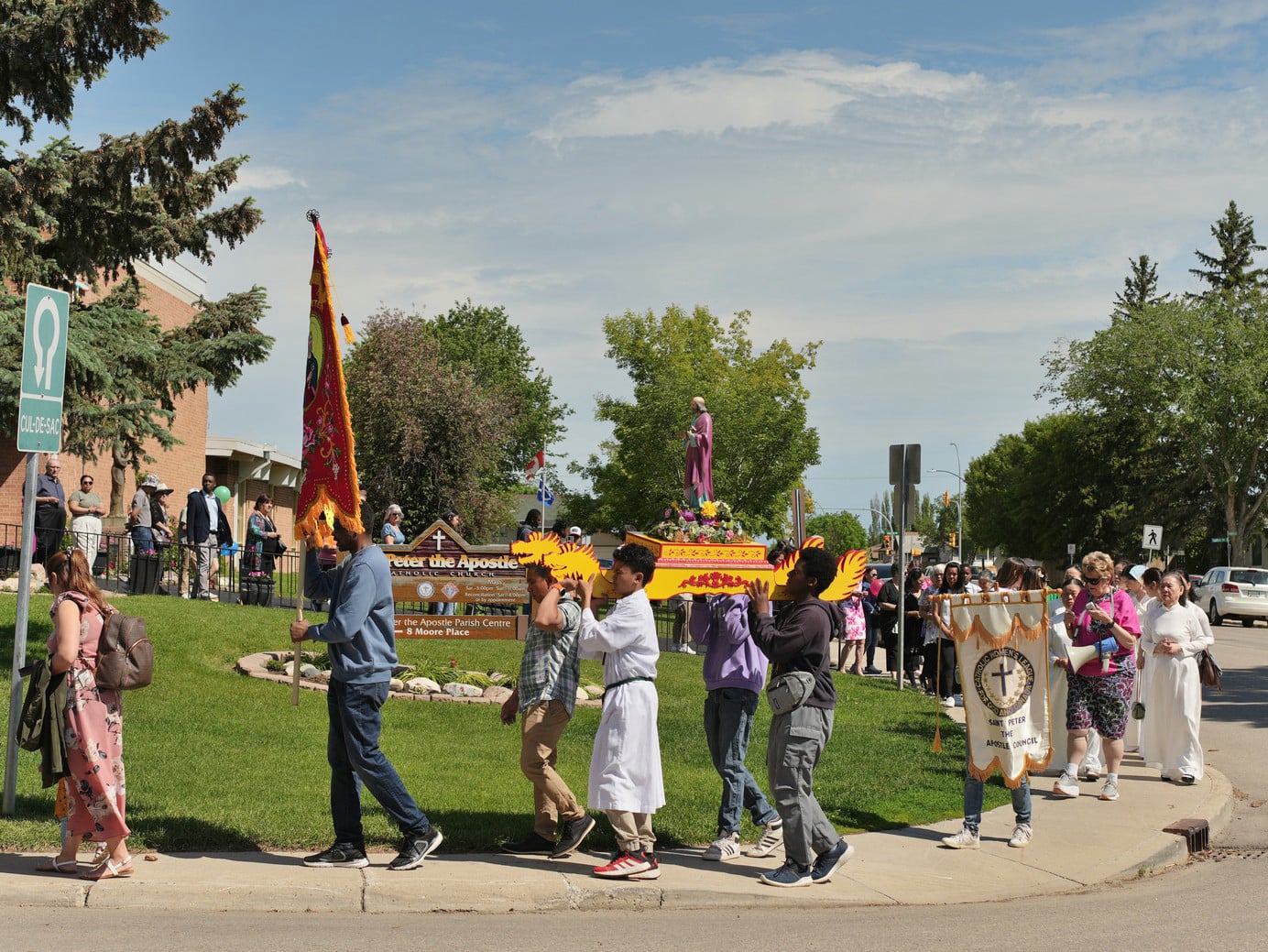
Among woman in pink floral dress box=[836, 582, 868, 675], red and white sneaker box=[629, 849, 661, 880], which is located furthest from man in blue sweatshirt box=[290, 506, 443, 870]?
woman in pink floral dress box=[836, 582, 868, 675]

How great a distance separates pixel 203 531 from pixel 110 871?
1319 cm

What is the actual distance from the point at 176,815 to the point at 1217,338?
54.4 meters

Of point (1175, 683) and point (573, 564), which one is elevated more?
point (573, 564)

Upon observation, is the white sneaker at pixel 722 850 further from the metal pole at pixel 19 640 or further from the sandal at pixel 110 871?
the metal pole at pixel 19 640

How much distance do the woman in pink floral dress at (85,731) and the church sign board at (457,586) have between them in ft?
16.9

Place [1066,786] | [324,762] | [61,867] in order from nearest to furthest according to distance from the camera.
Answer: [61,867] → [324,762] → [1066,786]

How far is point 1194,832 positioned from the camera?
354 inches

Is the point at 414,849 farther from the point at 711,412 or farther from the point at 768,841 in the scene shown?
the point at 711,412

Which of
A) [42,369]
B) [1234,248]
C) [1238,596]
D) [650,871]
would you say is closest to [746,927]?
[650,871]

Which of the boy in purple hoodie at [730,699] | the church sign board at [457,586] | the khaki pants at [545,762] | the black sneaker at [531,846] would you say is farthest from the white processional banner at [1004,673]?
the church sign board at [457,586]

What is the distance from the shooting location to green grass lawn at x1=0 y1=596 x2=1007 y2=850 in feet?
26.8

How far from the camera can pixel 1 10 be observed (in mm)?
12664

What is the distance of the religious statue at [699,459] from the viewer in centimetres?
1055

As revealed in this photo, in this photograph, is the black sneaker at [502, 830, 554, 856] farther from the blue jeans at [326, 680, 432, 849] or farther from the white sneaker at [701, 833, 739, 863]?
the white sneaker at [701, 833, 739, 863]
